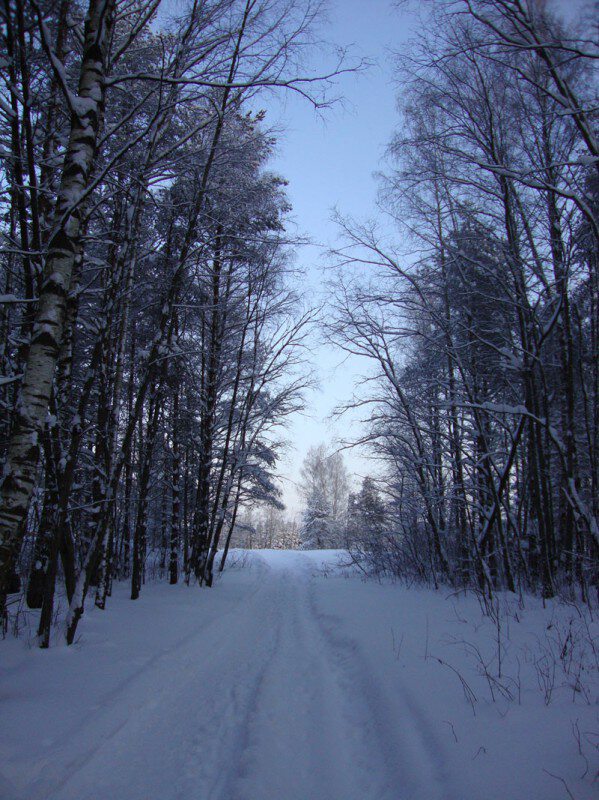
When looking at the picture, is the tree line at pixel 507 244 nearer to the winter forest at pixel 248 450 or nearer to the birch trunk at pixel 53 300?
the winter forest at pixel 248 450

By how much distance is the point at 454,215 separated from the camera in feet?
26.0

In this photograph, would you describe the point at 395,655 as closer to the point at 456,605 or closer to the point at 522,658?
the point at 522,658

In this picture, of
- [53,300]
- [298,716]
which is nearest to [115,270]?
[53,300]

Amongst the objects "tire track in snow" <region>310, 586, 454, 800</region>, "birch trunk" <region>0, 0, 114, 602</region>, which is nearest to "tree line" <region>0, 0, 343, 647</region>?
"birch trunk" <region>0, 0, 114, 602</region>

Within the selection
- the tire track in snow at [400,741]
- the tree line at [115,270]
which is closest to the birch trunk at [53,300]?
the tree line at [115,270]

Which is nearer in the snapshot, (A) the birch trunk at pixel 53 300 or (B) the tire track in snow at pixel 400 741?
(B) the tire track in snow at pixel 400 741

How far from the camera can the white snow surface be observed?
84.2 inches

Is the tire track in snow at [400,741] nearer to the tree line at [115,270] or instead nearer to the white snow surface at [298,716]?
the white snow surface at [298,716]

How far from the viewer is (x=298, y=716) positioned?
3.07 metres

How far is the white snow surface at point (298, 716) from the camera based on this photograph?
2139 millimetres

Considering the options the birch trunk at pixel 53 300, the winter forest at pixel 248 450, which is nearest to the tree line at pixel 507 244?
the winter forest at pixel 248 450

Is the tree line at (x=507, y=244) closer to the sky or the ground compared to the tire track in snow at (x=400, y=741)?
closer to the sky

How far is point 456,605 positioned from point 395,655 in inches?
104

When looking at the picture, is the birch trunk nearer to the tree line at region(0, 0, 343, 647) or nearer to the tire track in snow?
the tree line at region(0, 0, 343, 647)
